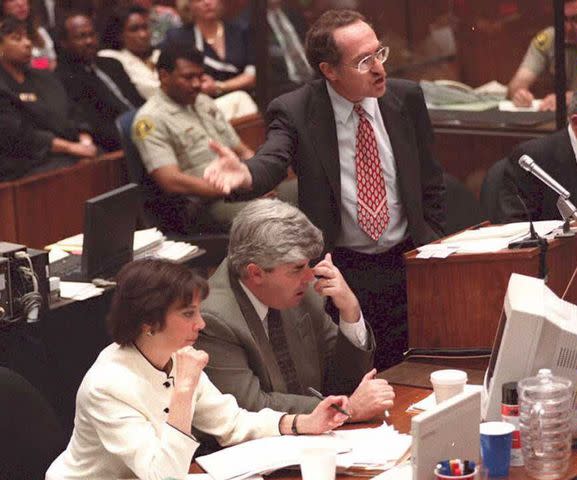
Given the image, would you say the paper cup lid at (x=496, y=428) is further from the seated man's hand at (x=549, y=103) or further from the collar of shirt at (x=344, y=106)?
the seated man's hand at (x=549, y=103)

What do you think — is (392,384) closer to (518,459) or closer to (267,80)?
(518,459)

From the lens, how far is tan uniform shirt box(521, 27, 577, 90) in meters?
6.79

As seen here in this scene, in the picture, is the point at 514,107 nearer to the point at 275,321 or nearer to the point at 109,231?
the point at 109,231

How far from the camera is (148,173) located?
6.62 meters

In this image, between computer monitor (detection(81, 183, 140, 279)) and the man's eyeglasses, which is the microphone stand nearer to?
the man's eyeglasses

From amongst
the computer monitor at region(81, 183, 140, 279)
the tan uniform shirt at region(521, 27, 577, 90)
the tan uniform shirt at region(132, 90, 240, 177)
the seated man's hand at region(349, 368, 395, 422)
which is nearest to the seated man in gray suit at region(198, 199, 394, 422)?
the seated man's hand at region(349, 368, 395, 422)

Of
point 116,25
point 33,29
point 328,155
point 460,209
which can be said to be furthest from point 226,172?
point 116,25

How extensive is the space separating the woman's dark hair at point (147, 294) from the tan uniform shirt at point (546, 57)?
398cm

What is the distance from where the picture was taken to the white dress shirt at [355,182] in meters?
4.30

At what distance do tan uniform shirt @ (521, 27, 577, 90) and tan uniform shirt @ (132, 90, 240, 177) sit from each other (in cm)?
172

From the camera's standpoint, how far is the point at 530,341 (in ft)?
10.3

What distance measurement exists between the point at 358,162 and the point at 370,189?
97mm

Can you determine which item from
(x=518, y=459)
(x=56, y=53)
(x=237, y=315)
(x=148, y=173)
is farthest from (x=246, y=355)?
(x=56, y=53)

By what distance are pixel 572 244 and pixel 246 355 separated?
1080 millimetres
